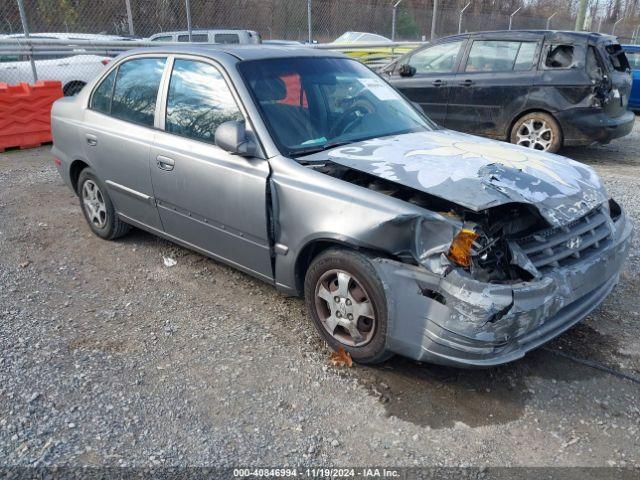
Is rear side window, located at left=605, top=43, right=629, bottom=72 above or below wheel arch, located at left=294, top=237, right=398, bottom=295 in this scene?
above

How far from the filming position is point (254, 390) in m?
3.01

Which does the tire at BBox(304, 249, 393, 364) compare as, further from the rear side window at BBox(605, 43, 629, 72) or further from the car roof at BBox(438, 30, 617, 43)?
the rear side window at BBox(605, 43, 629, 72)

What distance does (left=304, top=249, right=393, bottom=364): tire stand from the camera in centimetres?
293

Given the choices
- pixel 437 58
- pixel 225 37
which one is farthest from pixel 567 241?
pixel 225 37

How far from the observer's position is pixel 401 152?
134 inches

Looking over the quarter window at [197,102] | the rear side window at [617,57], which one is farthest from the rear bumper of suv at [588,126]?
the quarter window at [197,102]

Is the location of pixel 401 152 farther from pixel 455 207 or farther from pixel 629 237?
pixel 629 237

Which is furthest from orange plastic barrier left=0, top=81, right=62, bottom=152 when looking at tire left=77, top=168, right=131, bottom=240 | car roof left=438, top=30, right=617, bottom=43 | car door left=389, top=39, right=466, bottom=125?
car roof left=438, top=30, right=617, bottom=43

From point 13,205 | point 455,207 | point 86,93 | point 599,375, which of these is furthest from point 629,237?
point 13,205

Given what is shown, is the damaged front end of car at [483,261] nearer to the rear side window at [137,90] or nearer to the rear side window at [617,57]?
the rear side window at [137,90]

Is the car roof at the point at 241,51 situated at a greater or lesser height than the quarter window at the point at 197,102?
greater

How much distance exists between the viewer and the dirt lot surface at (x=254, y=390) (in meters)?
2.59

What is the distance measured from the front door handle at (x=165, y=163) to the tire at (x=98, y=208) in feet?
3.23

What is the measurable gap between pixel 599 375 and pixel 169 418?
2.38 metres
